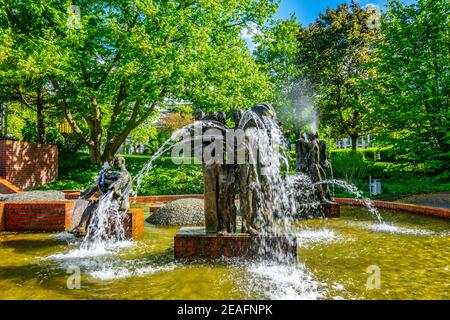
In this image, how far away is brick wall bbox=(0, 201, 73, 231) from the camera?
8.50 meters

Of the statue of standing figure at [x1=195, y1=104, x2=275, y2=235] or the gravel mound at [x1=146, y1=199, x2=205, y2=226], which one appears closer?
the statue of standing figure at [x1=195, y1=104, x2=275, y2=235]

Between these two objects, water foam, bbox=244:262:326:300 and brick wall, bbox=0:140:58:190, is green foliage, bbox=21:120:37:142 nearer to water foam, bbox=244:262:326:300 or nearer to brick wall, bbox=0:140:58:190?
brick wall, bbox=0:140:58:190

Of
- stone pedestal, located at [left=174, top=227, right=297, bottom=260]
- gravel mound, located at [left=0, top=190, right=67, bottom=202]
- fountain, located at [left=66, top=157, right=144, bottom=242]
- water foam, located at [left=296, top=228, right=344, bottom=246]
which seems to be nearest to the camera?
stone pedestal, located at [left=174, top=227, right=297, bottom=260]

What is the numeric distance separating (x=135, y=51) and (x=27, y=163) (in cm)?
965

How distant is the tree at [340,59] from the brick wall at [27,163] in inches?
890

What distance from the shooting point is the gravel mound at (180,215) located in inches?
380

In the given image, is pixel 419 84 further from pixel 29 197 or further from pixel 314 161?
pixel 29 197

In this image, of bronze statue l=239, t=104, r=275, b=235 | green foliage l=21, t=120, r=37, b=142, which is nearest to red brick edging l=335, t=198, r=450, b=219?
bronze statue l=239, t=104, r=275, b=235

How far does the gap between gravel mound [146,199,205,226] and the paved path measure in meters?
8.66

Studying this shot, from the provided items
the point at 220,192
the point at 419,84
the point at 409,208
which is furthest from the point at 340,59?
the point at 220,192

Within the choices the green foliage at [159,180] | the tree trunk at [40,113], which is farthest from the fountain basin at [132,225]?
the tree trunk at [40,113]

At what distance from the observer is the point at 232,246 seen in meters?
5.58

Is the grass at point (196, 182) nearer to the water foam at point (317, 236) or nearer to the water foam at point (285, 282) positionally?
the water foam at point (317, 236)

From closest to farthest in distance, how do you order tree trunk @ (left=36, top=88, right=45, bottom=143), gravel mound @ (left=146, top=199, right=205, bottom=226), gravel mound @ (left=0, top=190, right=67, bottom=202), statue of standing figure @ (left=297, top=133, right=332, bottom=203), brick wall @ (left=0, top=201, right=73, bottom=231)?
brick wall @ (left=0, top=201, right=73, bottom=231)
gravel mound @ (left=146, top=199, right=205, bottom=226)
gravel mound @ (left=0, top=190, right=67, bottom=202)
statue of standing figure @ (left=297, top=133, right=332, bottom=203)
tree trunk @ (left=36, top=88, right=45, bottom=143)
